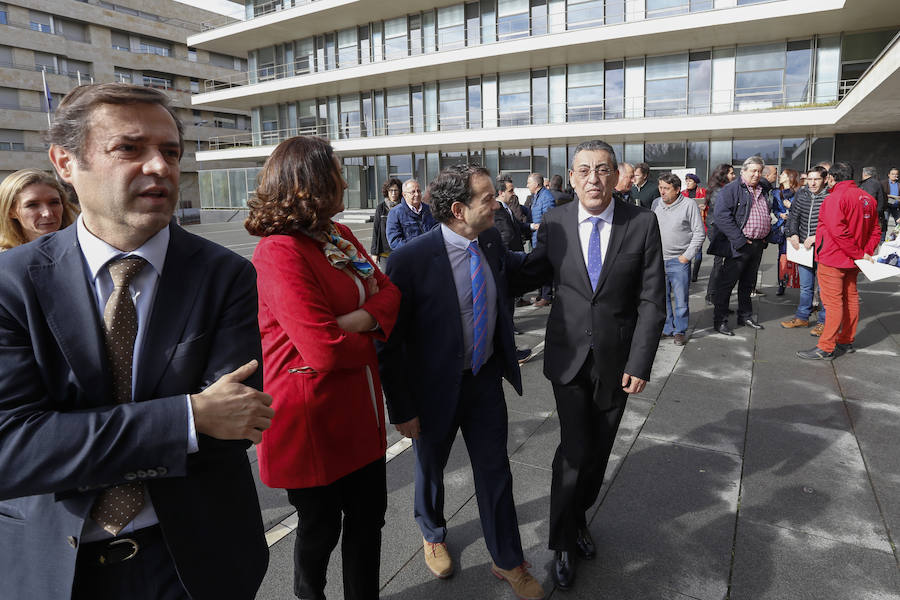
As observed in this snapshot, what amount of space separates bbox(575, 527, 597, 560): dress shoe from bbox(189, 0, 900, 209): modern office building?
14497 millimetres

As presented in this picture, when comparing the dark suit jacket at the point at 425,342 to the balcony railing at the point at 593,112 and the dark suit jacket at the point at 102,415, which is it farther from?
the balcony railing at the point at 593,112

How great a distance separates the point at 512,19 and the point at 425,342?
2455 cm

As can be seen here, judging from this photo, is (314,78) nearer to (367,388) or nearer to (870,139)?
(870,139)

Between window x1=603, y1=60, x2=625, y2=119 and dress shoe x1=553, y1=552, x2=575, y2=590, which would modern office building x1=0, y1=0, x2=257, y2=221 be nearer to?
window x1=603, y1=60, x2=625, y2=119

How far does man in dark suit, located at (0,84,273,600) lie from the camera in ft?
3.87

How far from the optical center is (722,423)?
4402 mm

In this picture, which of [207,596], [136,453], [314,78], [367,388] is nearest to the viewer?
[136,453]

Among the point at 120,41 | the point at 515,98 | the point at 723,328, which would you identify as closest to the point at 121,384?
the point at 723,328

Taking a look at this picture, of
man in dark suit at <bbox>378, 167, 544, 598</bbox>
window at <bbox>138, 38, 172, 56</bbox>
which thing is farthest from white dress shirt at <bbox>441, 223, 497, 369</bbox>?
window at <bbox>138, 38, 172, 56</bbox>

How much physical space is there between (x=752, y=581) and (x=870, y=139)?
2325 centimetres

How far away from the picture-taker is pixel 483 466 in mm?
2582

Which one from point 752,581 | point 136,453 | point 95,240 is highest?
point 95,240

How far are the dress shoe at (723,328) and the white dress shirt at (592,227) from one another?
17.2 ft

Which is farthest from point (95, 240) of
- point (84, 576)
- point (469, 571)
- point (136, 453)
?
point (469, 571)
